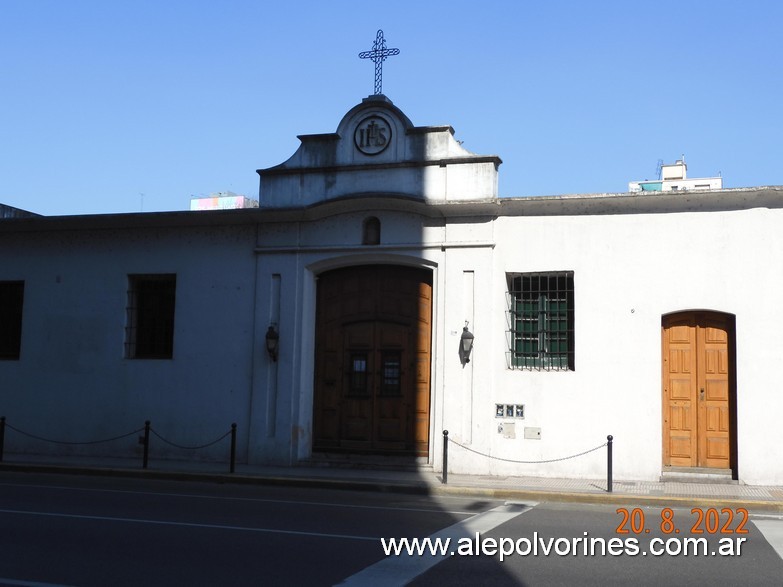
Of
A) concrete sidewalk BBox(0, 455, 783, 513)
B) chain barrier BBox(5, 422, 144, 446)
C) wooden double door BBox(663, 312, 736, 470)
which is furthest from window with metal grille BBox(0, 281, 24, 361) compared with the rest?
wooden double door BBox(663, 312, 736, 470)

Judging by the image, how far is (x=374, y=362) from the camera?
711 inches

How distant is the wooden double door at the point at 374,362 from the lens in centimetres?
1775

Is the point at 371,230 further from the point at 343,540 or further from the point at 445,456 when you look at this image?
the point at 343,540

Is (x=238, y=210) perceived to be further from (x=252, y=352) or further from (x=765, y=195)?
(x=765, y=195)

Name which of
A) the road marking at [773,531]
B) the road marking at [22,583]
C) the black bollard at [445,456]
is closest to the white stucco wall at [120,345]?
the black bollard at [445,456]

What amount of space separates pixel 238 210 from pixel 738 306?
33.3ft

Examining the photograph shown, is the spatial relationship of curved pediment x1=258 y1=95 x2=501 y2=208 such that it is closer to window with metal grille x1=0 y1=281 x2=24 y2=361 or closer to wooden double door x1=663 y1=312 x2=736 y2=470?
wooden double door x1=663 y1=312 x2=736 y2=470

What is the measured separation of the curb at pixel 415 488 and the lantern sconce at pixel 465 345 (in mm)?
2823

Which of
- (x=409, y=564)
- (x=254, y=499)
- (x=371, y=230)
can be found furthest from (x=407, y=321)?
(x=409, y=564)

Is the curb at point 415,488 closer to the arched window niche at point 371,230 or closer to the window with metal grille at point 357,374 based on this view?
the window with metal grille at point 357,374

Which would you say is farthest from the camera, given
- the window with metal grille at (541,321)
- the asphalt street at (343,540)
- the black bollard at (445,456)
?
the window with metal grille at (541,321)

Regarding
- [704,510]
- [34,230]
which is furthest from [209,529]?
[34,230]

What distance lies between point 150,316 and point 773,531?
1406 centimetres

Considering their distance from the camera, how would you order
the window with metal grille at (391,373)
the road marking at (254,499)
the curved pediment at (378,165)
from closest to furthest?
1. the road marking at (254,499)
2. the curved pediment at (378,165)
3. the window with metal grille at (391,373)
